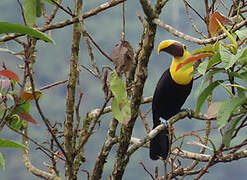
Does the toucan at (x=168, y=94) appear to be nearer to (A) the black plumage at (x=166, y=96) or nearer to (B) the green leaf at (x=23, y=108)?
(A) the black plumage at (x=166, y=96)

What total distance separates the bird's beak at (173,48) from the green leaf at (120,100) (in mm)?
1503

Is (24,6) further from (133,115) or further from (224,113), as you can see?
(224,113)

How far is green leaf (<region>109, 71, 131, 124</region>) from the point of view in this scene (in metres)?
1.23

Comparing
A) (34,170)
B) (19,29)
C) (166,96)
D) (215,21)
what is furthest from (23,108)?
(166,96)

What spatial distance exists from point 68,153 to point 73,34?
1.73 feet

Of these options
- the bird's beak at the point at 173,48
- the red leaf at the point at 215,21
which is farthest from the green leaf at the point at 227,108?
the bird's beak at the point at 173,48

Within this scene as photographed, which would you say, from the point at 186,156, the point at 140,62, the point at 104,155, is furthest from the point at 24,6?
the point at 186,156

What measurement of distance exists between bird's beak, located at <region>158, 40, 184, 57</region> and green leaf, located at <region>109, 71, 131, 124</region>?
1.50 meters

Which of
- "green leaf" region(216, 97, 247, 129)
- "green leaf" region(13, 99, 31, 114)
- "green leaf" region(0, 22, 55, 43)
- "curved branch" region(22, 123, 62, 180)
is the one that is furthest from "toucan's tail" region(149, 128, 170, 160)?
"green leaf" region(0, 22, 55, 43)

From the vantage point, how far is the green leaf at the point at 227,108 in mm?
1163

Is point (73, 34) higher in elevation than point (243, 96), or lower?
higher

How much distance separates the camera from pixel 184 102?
3.03m

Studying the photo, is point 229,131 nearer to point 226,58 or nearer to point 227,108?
point 227,108

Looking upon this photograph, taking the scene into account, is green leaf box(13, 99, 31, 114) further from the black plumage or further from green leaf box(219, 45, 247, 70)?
the black plumage
